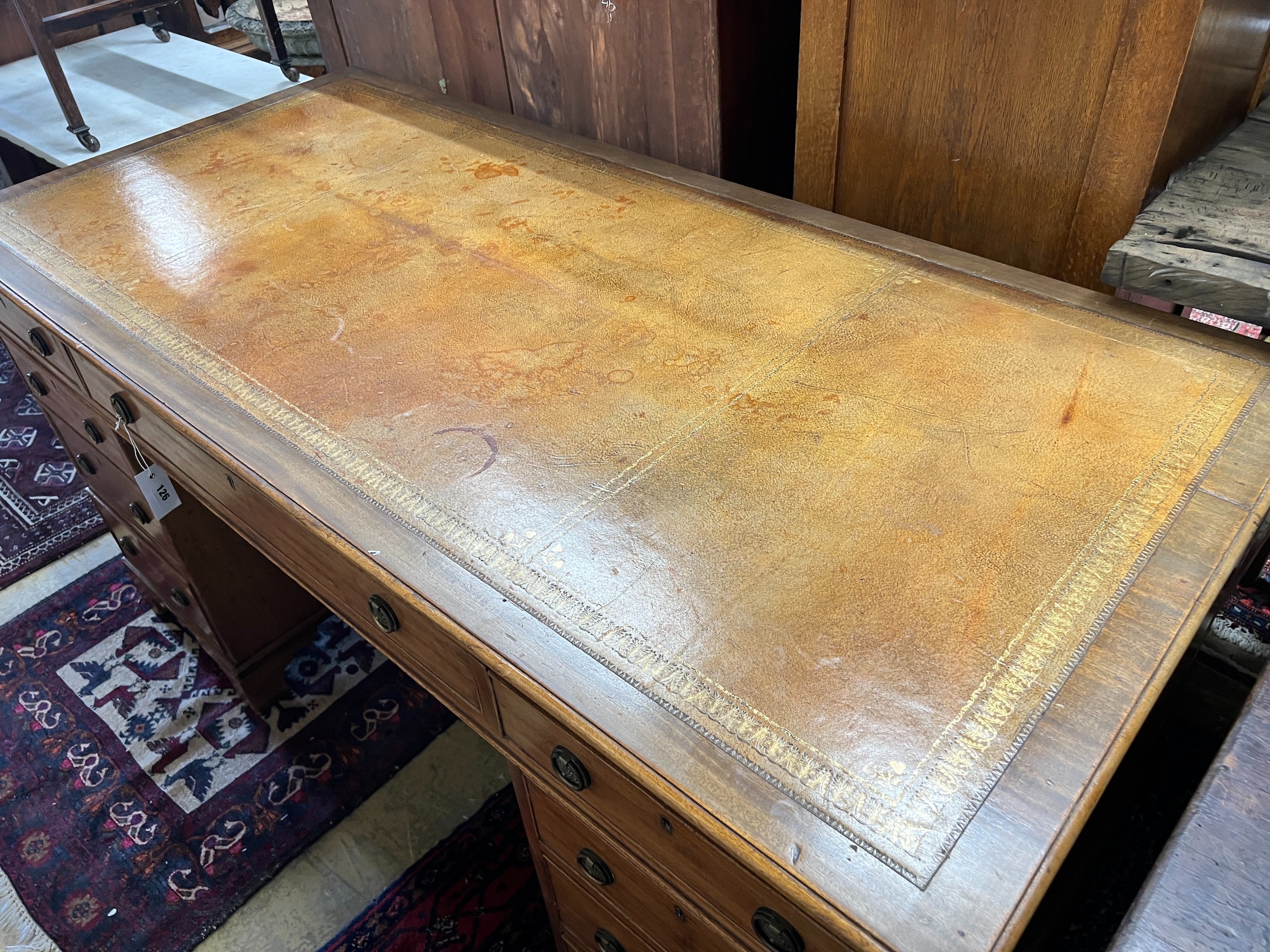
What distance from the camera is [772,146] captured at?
1607 mm

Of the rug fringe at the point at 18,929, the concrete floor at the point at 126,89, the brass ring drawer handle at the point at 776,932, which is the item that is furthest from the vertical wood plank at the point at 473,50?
the rug fringe at the point at 18,929

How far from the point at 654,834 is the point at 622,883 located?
212 millimetres

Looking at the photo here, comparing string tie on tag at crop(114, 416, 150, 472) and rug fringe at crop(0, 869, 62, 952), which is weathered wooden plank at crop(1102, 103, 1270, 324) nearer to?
string tie on tag at crop(114, 416, 150, 472)

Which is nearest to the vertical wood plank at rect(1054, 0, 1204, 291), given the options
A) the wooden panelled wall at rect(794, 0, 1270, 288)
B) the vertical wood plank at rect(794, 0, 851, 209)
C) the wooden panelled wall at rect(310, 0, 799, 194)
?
the wooden panelled wall at rect(794, 0, 1270, 288)

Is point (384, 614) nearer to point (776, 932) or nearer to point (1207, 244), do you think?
point (776, 932)

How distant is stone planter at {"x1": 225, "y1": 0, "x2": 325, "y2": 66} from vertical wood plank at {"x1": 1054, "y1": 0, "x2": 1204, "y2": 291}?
2.30m

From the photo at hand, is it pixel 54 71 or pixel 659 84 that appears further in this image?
pixel 54 71

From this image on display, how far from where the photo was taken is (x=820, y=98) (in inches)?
52.9

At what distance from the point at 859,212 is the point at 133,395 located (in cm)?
106

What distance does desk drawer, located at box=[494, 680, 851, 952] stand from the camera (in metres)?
0.76

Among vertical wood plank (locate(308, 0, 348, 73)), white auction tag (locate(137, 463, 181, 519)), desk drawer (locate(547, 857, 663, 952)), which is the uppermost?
vertical wood plank (locate(308, 0, 348, 73))

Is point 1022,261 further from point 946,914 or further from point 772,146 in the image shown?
point 946,914

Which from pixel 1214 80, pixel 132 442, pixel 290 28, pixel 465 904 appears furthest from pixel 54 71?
pixel 1214 80

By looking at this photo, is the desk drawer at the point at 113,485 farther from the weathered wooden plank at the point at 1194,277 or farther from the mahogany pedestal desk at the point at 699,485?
the weathered wooden plank at the point at 1194,277
